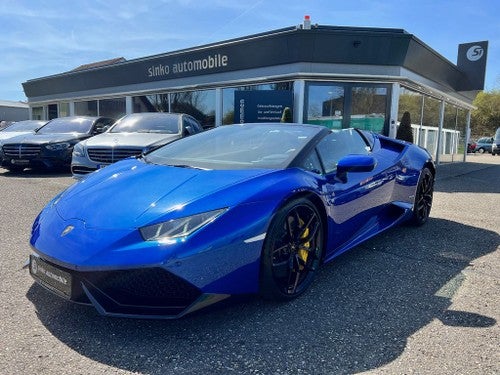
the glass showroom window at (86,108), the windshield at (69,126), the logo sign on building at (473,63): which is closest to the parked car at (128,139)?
the windshield at (69,126)

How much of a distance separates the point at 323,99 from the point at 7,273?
31.7 feet

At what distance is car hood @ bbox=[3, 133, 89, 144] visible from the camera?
8.84 m

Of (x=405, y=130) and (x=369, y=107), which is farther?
(x=405, y=130)

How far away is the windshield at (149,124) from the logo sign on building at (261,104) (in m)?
4.03

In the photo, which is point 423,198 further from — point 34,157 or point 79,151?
point 34,157

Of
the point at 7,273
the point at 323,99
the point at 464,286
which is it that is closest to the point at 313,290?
the point at 464,286

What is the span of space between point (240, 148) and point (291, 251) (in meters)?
1.07

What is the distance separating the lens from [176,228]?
217 cm

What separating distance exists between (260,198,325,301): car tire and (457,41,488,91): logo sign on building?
17.0m

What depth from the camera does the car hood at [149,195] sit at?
89.3 inches

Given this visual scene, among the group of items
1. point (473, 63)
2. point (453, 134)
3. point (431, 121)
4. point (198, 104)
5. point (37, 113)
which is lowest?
point (453, 134)

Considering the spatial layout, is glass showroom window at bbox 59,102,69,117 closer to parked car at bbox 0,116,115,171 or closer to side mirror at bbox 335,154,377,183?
parked car at bbox 0,116,115,171

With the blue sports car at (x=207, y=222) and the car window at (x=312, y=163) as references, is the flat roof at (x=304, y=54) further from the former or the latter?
the car window at (x=312, y=163)

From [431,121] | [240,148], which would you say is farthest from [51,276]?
[431,121]
